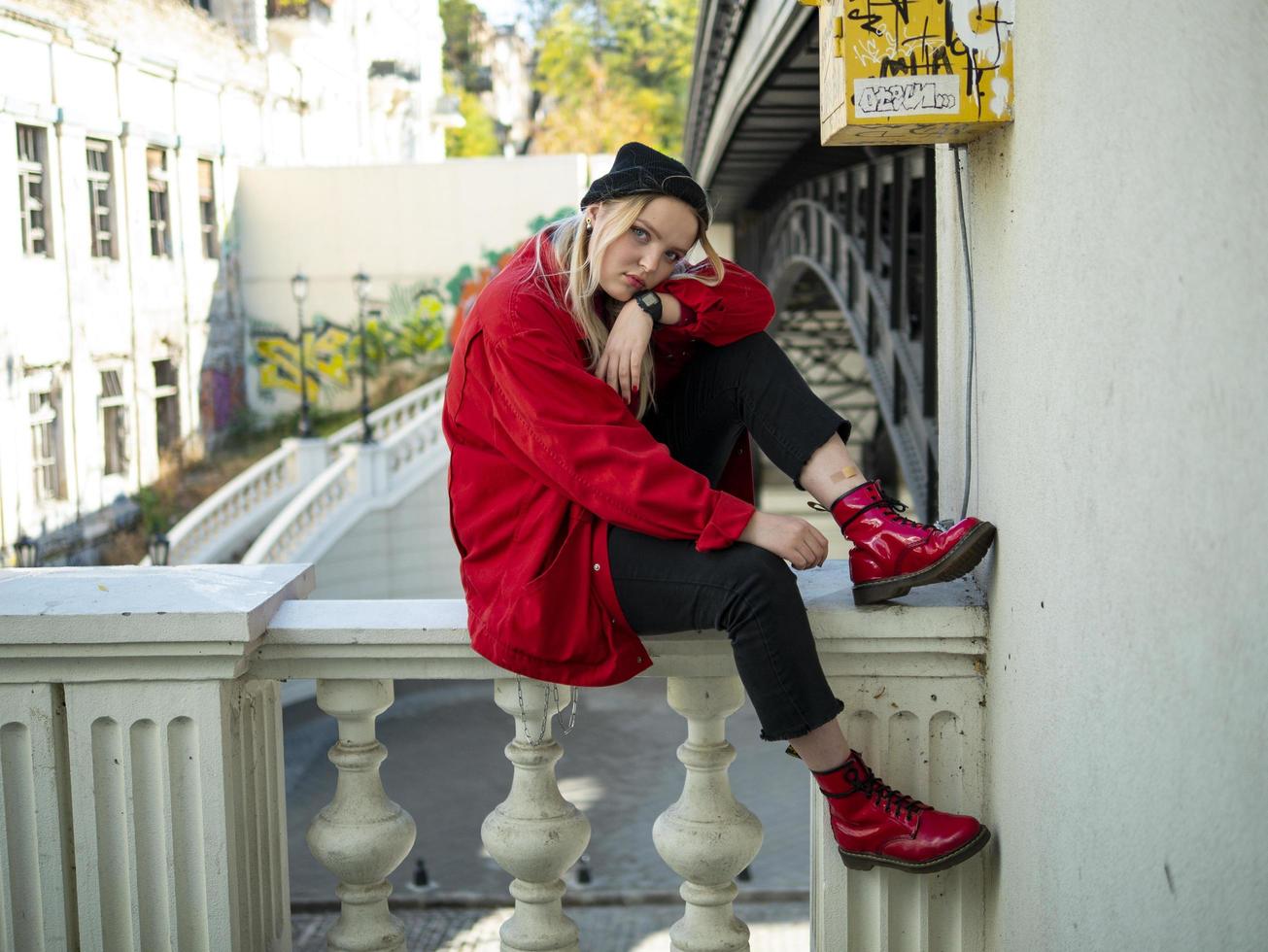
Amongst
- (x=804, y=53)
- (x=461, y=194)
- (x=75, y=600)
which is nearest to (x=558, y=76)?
(x=461, y=194)

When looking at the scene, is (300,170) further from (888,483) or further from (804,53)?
(804,53)

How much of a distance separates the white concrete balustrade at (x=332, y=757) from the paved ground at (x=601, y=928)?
5.76 m

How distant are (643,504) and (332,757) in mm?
701

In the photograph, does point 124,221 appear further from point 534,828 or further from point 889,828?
point 889,828

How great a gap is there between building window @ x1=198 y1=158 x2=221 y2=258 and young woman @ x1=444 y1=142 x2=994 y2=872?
18748 millimetres

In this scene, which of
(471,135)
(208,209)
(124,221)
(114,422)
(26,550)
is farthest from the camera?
(471,135)

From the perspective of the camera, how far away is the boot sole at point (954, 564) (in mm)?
1973

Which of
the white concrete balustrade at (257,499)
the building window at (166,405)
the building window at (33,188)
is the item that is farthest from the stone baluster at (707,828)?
the building window at (166,405)

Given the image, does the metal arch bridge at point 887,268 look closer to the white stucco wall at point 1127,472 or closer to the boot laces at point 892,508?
the boot laces at point 892,508

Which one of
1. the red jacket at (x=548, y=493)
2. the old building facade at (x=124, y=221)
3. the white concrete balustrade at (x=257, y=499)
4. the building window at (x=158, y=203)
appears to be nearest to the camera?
the red jacket at (x=548, y=493)

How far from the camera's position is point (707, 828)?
6.97ft

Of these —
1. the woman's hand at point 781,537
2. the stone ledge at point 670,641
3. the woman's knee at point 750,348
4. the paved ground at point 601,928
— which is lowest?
the paved ground at point 601,928

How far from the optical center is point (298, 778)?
11.4 m

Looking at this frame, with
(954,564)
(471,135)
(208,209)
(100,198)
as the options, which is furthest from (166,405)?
(471,135)
